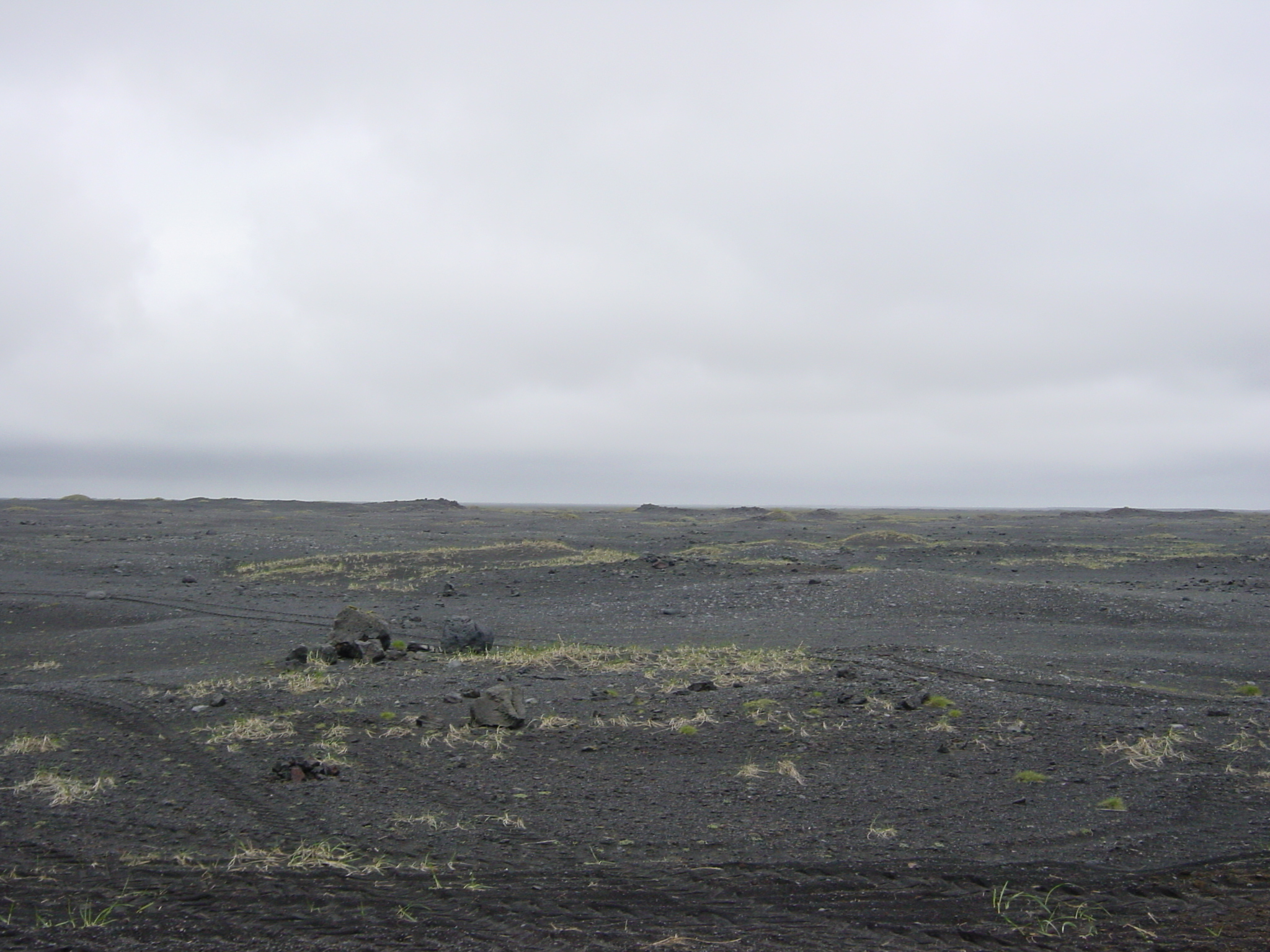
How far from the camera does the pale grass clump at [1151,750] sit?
A: 7605 millimetres

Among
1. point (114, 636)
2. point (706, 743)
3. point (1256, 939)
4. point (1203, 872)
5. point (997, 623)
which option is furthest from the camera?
point (997, 623)

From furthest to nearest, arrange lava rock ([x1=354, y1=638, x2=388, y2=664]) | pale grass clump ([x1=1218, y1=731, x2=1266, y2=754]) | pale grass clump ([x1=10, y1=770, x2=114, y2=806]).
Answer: lava rock ([x1=354, y1=638, x2=388, y2=664]), pale grass clump ([x1=1218, y1=731, x2=1266, y2=754]), pale grass clump ([x1=10, y1=770, x2=114, y2=806])

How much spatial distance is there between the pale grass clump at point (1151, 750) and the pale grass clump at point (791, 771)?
10.4ft

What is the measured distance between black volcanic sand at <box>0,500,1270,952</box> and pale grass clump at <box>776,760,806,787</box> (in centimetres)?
5


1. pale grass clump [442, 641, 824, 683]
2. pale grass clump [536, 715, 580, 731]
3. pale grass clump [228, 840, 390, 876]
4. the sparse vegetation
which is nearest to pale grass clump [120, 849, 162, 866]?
pale grass clump [228, 840, 390, 876]

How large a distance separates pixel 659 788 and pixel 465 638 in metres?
7.57

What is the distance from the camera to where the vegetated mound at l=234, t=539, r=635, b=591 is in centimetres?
2589

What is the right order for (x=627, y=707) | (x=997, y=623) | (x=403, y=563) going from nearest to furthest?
1. (x=627, y=707)
2. (x=997, y=623)
3. (x=403, y=563)

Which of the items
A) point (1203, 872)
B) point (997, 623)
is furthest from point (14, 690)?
point (997, 623)

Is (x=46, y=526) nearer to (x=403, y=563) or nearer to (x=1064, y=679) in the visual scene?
(x=403, y=563)

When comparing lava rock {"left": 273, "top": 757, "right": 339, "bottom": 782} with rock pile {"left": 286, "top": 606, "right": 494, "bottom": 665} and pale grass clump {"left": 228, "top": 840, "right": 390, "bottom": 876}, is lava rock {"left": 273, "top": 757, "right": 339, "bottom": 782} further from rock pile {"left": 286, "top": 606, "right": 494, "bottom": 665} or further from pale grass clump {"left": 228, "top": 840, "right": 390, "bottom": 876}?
rock pile {"left": 286, "top": 606, "right": 494, "bottom": 665}

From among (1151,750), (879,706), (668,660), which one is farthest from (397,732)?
(1151,750)

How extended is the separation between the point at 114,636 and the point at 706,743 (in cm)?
1420

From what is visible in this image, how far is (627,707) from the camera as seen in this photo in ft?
32.0
